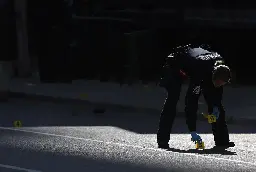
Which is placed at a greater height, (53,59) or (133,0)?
(133,0)

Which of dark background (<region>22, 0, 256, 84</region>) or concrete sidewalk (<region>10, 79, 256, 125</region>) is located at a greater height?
A: dark background (<region>22, 0, 256, 84</region>)

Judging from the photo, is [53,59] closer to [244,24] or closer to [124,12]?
[124,12]

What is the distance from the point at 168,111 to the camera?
A: 387 inches

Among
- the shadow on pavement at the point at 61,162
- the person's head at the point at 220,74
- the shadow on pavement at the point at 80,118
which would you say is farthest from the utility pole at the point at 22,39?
the person's head at the point at 220,74

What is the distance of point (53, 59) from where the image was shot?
17.4m

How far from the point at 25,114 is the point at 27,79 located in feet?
14.4

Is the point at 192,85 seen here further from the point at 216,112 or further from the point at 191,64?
the point at 216,112

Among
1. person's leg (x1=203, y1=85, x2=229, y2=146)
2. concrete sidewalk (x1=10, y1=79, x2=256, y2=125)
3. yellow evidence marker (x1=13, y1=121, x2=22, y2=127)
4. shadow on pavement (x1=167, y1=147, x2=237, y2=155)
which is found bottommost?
concrete sidewalk (x1=10, y1=79, x2=256, y2=125)

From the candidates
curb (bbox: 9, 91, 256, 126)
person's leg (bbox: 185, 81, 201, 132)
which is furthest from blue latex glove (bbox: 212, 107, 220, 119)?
curb (bbox: 9, 91, 256, 126)

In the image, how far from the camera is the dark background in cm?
1736

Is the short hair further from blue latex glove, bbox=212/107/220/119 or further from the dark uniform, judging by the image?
blue latex glove, bbox=212/107/220/119

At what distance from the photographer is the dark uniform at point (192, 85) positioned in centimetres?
926

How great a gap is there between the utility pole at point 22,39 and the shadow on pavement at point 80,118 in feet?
10.3

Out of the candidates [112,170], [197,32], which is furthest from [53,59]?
[112,170]
